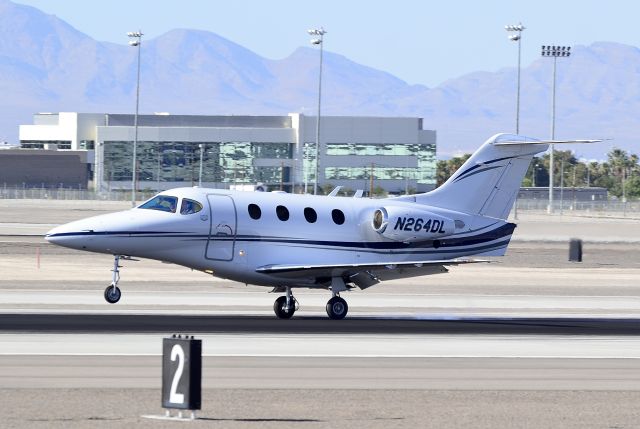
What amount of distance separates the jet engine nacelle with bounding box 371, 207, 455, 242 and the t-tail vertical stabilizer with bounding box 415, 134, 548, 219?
99 centimetres

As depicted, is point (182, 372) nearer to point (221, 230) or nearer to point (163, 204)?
point (221, 230)

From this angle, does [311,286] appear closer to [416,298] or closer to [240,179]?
[416,298]

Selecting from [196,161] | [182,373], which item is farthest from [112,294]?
[196,161]

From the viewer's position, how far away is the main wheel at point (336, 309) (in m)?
33.4

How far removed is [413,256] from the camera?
118 ft

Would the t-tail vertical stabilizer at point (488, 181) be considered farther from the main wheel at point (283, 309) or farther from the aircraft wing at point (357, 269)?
Answer: the main wheel at point (283, 309)

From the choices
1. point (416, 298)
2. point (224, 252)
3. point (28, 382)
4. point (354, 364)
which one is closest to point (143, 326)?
point (224, 252)

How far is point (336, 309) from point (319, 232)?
7.53ft

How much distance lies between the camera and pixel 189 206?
33438mm

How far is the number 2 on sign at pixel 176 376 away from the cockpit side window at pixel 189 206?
1642 cm

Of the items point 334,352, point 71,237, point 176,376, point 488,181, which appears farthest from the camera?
point 488,181

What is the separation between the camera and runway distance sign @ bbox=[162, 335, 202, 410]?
16.8 metres

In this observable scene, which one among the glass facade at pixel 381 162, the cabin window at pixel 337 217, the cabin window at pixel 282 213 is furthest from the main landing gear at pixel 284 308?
the glass facade at pixel 381 162

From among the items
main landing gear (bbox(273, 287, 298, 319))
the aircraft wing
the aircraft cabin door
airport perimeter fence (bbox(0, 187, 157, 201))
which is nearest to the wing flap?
the aircraft wing
